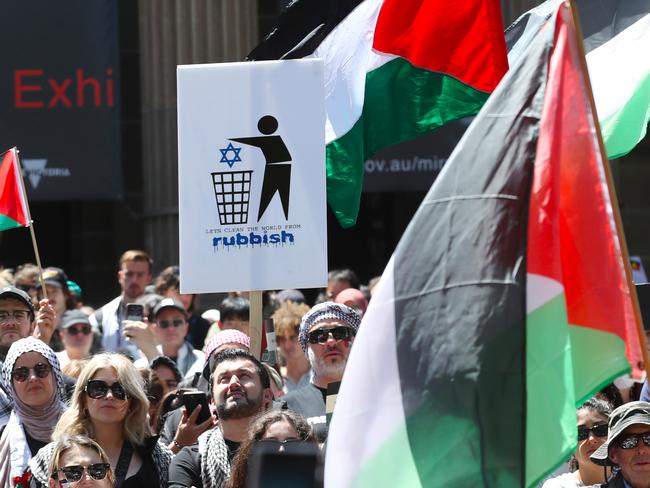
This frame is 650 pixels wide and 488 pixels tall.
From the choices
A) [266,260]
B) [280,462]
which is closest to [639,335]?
[280,462]

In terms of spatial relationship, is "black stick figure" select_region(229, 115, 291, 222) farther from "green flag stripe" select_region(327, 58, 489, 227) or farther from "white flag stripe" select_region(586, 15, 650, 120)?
"white flag stripe" select_region(586, 15, 650, 120)

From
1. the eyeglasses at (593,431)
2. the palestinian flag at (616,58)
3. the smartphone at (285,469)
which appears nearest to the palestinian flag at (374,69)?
the palestinian flag at (616,58)

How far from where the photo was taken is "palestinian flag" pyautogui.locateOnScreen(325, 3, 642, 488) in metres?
4.23

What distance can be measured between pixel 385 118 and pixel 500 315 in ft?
9.80

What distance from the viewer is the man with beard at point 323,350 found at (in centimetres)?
682

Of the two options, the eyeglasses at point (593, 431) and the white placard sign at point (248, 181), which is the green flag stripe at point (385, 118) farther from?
the eyeglasses at point (593, 431)

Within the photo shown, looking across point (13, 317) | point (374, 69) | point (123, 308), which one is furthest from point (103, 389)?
point (123, 308)

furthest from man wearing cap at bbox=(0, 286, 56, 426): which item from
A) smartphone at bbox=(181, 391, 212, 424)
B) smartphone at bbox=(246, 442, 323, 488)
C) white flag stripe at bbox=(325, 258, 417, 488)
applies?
smartphone at bbox=(246, 442, 323, 488)

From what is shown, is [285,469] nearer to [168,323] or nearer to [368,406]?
[368,406]

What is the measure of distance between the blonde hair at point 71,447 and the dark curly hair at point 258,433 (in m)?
0.49

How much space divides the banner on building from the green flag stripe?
5.81 meters

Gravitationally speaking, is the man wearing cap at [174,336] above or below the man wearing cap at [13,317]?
below

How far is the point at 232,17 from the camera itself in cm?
1370

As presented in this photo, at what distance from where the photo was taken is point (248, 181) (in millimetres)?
6504
